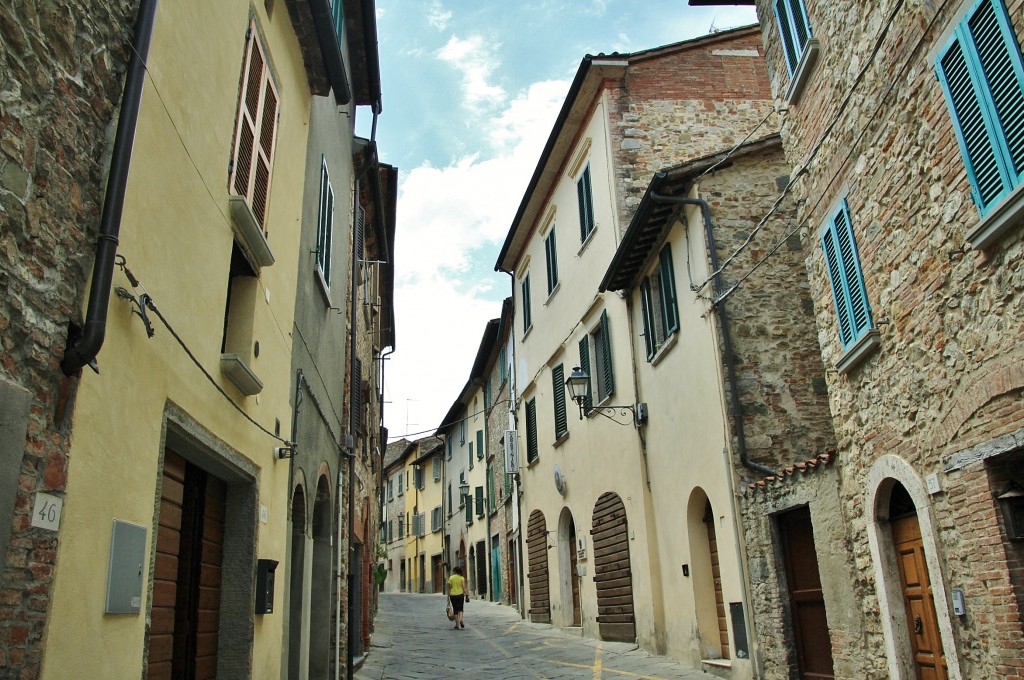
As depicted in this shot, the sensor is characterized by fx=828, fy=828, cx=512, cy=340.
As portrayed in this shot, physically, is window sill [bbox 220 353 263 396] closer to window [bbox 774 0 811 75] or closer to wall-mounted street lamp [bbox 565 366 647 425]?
window [bbox 774 0 811 75]

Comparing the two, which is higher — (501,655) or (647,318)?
(647,318)

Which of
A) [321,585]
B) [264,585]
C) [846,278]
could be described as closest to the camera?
[264,585]

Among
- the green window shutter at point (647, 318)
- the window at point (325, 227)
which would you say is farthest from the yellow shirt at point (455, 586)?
the window at point (325, 227)

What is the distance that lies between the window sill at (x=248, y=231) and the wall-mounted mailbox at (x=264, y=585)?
2.28 metres

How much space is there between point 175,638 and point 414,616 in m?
18.2

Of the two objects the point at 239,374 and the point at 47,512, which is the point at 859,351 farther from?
the point at 47,512

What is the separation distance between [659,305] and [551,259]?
6.13 m

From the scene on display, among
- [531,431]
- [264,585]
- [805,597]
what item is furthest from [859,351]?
[531,431]

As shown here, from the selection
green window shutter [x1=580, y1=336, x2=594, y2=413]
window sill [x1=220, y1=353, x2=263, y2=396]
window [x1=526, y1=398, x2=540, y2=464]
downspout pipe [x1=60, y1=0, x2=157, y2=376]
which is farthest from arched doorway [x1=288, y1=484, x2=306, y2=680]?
window [x1=526, y1=398, x2=540, y2=464]

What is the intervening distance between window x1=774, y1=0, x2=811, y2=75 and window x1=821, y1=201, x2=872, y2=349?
1766mm

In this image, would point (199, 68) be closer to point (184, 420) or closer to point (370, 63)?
point (184, 420)

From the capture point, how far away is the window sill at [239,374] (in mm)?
5461

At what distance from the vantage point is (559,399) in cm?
1758

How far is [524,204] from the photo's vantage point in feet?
62.7
